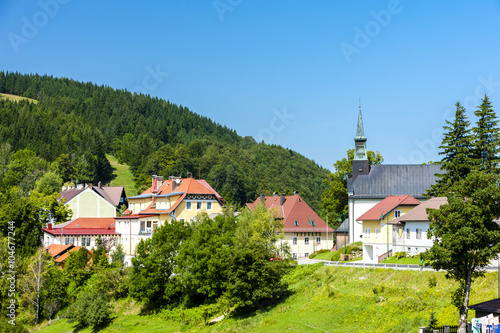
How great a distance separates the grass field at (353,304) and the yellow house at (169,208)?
18537mm

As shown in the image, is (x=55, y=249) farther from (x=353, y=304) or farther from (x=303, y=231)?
(x=353, y=304)

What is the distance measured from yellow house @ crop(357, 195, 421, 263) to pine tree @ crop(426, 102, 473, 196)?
358cm

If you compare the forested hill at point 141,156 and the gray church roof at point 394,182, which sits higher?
the forested hill at point 141,156

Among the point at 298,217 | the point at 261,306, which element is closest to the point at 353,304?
the point at 261,306

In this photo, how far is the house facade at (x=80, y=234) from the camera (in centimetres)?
7206

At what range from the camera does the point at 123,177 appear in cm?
15312

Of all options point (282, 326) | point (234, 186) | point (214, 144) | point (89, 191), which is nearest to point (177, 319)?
point (282, 326)

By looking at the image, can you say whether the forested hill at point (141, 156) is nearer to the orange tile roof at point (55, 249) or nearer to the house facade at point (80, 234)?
the house facade at point (80, 234)

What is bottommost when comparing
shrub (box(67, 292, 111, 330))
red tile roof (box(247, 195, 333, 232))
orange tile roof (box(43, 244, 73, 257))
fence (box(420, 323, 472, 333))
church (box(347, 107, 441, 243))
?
shrub (box(67, 292, 111, 330))

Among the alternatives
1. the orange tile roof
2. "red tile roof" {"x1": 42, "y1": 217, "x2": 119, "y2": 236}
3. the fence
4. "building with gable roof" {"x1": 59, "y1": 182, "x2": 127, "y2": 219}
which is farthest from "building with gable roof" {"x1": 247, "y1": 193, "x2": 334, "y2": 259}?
the fence

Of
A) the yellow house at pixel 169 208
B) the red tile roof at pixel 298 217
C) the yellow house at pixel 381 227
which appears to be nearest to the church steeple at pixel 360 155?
the red tile roof at pixel 298 217

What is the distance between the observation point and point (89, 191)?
9338 cm

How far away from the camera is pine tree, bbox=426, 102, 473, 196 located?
54.2 metres

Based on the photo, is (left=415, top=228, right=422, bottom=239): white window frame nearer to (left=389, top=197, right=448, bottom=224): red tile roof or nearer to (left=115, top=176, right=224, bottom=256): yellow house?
(left=389, top=197, right=448, bottom=224): red tile roof
